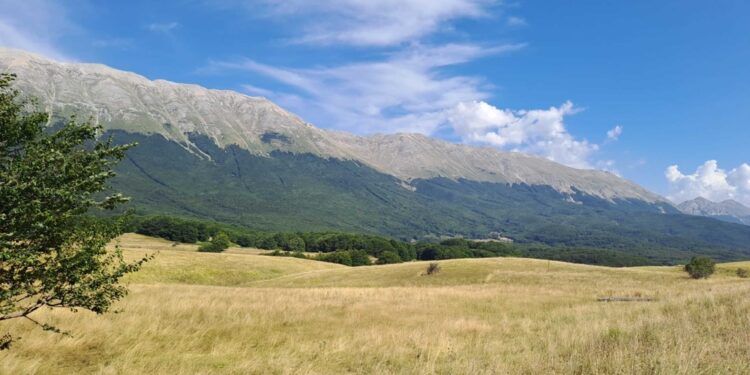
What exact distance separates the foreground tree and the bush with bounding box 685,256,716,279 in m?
70.7

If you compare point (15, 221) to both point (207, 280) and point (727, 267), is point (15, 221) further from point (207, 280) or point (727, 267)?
point (727, 267)

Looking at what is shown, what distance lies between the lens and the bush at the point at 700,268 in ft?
204

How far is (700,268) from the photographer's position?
63469 mm

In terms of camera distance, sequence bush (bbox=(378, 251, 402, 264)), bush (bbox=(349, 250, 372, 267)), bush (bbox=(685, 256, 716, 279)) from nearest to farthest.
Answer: bush (bbox=(685, 256, 716, 279)) → bush (bbox=(349, 250, 372, 267)) → bush (bbox=(378, 251, 402, 264))

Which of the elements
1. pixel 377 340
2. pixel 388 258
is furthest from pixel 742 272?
pixel 388 258

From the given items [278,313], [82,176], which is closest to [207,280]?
[278,313]

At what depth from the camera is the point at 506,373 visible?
8555 mm

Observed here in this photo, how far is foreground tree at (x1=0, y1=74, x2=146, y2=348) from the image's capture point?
7.94m

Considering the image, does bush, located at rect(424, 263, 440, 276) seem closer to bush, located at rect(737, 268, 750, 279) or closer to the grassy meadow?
the grassy meadow

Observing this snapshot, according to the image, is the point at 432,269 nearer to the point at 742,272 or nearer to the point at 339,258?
the point at 742,272

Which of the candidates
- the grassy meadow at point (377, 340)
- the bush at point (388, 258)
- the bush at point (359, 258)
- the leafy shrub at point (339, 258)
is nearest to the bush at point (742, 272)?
the grassy meadow at point (377, 340)

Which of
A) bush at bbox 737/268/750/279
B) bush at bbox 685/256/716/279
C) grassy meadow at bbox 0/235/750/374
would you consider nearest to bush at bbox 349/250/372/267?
bush at bbox 685/256/716/279

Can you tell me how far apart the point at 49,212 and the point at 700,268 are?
75.0 metres

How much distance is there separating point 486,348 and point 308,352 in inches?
185
